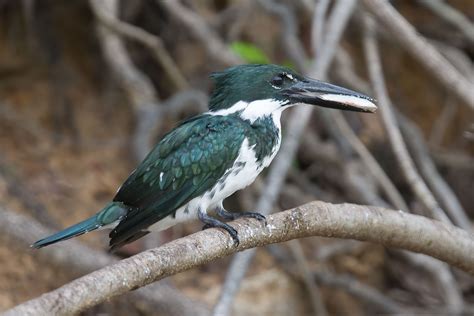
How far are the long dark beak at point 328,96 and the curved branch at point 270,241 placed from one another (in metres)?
0.29

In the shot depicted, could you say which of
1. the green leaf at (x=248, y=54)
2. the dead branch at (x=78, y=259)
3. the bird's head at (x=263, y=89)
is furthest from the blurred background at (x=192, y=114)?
the bird's head at (x=263, y=89)

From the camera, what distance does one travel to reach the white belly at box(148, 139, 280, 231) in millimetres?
2627

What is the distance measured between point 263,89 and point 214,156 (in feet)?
0.89

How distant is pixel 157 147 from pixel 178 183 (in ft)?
0.57

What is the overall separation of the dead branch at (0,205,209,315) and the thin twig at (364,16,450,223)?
0.90 m

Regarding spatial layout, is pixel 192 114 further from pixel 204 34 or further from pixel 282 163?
pixel 282 163

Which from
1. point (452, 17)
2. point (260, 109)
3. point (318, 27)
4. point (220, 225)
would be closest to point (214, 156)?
point (260, 109)

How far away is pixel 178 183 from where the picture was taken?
267cm

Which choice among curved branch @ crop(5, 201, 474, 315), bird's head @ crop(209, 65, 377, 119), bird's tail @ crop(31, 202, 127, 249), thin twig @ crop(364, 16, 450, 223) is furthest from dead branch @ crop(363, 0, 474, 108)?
bird's tail @ crop(31, 202, 127, 249)

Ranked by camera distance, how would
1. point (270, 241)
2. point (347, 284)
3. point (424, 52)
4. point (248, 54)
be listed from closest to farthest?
point (270, 241), point (424, 52), point (248, 54), point (347, 284)

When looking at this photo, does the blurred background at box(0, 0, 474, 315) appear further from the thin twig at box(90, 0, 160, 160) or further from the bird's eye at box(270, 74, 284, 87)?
the bird's eye at box(270, 74, 284, 87)

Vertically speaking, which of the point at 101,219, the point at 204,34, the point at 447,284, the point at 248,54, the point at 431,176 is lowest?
the point at 447,284

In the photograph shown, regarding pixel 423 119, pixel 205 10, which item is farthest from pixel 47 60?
pixel 423 119

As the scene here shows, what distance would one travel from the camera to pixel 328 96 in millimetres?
2584
